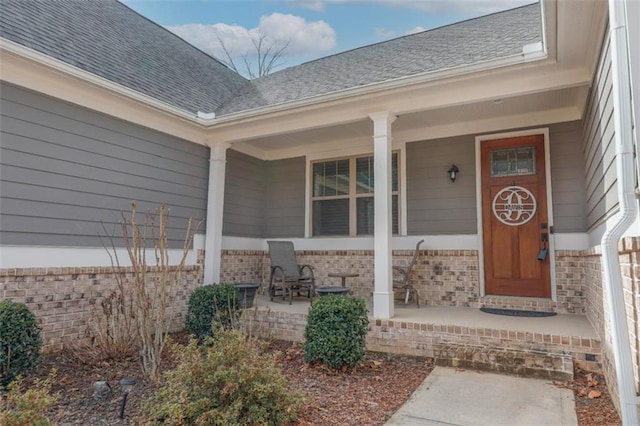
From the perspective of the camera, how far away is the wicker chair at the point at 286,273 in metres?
5.85

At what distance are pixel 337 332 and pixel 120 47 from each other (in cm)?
517

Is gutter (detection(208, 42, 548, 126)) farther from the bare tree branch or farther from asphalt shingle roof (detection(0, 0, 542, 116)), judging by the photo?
the bare tree branch

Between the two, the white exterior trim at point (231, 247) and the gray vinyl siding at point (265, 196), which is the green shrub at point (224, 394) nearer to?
the white exterior trim at point (231, 247)

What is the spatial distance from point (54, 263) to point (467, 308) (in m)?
5.03

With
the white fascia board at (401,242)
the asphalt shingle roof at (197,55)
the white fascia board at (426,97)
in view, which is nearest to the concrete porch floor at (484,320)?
the white fascia board at (401,242)

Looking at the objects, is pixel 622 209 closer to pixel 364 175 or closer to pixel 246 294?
pixel 246 294

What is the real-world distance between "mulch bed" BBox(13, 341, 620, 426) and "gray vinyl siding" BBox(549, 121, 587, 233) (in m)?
2.22

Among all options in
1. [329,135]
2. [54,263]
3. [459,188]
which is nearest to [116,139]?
[54,263]

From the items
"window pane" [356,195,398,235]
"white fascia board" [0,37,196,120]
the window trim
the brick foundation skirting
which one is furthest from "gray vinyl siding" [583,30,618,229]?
the brick foundation skirting

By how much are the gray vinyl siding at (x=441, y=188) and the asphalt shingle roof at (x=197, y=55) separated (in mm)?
1337

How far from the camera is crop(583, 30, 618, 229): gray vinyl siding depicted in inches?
110

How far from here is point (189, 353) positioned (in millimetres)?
2695

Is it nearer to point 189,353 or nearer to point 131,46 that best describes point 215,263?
point 189,353

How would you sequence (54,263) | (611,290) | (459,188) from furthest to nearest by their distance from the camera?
(459,188) < (54,263) < (611,290)
